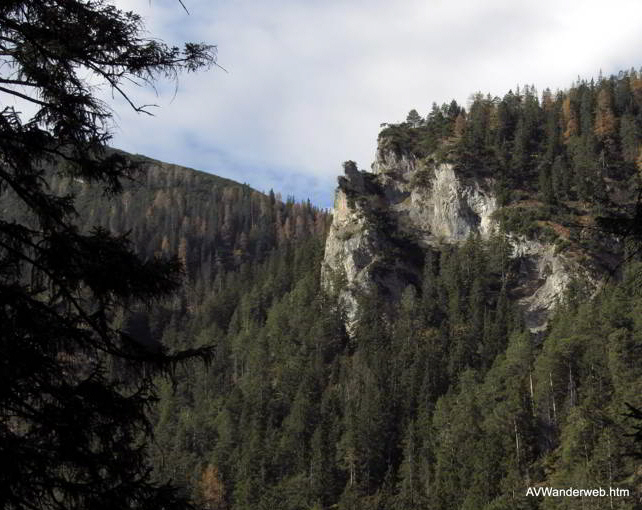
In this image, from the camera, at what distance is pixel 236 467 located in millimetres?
69875

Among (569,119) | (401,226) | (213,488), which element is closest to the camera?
(213,488)

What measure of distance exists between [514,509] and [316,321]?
51.3m

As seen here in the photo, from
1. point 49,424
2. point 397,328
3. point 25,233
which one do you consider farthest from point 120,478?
point 397,328

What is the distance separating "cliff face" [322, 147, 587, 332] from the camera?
93.7m

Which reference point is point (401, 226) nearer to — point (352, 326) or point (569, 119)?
point (352, 326)

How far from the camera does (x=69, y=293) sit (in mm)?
6625

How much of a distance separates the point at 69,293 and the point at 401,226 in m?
99.8

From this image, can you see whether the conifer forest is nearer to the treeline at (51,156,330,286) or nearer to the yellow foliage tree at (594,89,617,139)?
the yellow foliage tree at (594,89,617,139)

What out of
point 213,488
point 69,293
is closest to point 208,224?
point 213,488

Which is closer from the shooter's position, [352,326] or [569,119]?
[352,326]

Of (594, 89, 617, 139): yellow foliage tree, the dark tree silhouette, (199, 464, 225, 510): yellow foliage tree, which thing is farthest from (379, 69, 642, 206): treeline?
the dark tree silhouette

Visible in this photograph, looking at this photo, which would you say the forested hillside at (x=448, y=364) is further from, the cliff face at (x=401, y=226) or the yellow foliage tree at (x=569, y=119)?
the cliff face at (x=401, y=226)

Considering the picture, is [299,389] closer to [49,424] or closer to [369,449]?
[369,449]

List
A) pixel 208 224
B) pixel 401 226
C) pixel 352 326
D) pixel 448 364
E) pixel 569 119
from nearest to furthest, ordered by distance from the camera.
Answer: pixel 448 364
pixel 352 326
pixel 401 226
pixel 569 119
pixel 208 224
